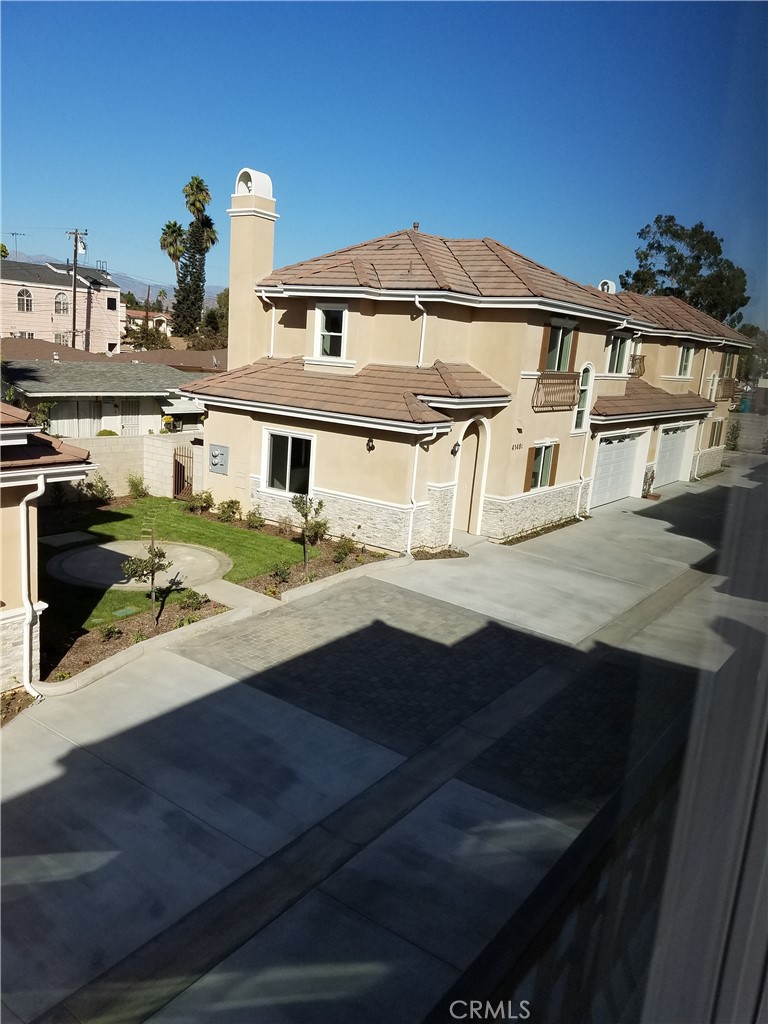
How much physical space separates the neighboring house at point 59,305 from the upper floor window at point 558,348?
37.6 metres

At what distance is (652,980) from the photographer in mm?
1536

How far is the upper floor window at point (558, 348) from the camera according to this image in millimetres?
17906

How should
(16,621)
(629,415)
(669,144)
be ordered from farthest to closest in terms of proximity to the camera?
(629,415) < (16,621) < (669,144)

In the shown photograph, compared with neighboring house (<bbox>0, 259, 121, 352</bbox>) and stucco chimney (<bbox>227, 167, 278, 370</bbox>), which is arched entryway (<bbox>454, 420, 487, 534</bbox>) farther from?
neighboring house (<bbox>0, 259, 121, 352</bbox>)

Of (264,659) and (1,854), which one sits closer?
(1,854)

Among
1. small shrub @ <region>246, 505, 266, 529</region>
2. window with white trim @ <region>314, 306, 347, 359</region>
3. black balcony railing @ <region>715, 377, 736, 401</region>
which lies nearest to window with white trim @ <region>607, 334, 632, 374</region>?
window with white trim @ <region>314, 306, 347, 359</region>

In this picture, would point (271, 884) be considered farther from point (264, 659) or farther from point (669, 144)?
point (669, 144)

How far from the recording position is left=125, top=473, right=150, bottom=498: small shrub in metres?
19.6

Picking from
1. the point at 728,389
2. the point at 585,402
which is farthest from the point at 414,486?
the point at 728,389

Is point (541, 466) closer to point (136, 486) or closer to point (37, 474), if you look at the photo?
point (136, 486)

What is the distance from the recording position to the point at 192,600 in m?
12.2

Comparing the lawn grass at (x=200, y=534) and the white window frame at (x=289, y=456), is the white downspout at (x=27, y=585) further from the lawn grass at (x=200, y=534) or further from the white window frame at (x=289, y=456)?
the white window frame at (x=289, y=456)

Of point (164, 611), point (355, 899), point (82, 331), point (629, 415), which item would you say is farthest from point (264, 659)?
point (82, 331)

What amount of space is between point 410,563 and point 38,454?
8.25 metres
